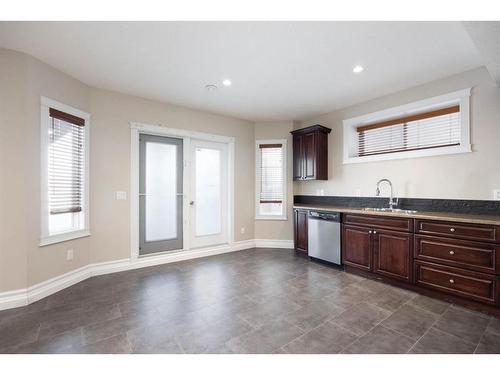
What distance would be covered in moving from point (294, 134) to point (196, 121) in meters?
1.89

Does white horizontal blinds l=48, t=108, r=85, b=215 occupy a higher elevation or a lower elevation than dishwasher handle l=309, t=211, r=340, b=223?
higher

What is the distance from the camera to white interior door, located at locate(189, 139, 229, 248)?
419cm

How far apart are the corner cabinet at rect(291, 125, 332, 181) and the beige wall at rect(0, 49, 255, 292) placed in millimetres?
1376

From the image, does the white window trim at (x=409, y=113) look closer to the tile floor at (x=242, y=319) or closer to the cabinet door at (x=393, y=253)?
the cabinet door at (x=393, y=253)

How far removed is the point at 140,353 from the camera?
165cm

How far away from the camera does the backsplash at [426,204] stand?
105 inches

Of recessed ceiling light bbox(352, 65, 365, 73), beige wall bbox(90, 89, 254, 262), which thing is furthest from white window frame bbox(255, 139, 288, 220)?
recessed ceiling light bbox(352, 65, 365, 73)

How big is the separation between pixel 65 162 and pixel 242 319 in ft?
9.23

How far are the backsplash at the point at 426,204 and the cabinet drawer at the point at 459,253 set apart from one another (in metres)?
0.67

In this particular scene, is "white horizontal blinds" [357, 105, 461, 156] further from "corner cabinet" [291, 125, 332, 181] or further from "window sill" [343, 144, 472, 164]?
"corner cabinet" [291, 125, 332, 181]

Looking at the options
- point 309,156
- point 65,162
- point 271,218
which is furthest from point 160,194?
point 309,156

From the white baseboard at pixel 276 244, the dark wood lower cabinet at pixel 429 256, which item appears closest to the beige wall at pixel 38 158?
the white baseboard at pixel 276 244
